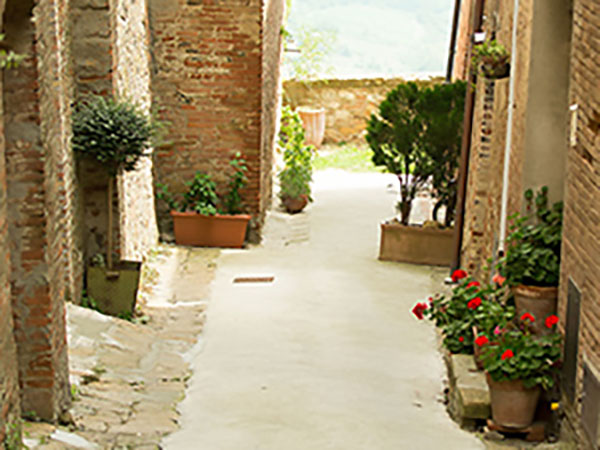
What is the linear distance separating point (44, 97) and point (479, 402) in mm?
3024

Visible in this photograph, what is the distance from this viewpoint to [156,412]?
511 cm

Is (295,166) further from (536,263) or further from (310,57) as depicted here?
(536,263)

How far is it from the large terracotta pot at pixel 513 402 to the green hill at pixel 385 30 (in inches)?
1342

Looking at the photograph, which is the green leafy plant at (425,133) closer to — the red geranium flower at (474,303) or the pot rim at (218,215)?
the pot rim at (218,215)

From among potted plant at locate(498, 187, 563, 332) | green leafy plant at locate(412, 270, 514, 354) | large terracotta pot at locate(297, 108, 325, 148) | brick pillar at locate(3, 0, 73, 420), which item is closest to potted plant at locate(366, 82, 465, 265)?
green leafy plant at locate(412, 270, 514, 354)

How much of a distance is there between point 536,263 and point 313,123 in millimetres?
11257

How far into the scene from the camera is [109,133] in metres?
6.66

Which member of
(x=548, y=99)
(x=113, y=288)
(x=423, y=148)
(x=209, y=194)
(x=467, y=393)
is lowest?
(x=467, y=393)

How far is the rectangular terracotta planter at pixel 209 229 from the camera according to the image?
30.9 feet

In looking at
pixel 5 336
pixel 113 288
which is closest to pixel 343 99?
pixel 113 288

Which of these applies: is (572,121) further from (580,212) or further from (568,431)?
(568,431)

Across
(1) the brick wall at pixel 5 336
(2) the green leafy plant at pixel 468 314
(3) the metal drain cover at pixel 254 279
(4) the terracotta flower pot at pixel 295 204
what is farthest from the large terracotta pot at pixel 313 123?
(1) the brick wall at pixel 5 336

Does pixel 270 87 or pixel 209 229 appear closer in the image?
pixel 209 229

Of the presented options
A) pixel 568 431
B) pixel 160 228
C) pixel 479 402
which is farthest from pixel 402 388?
A: pixel 160 228
